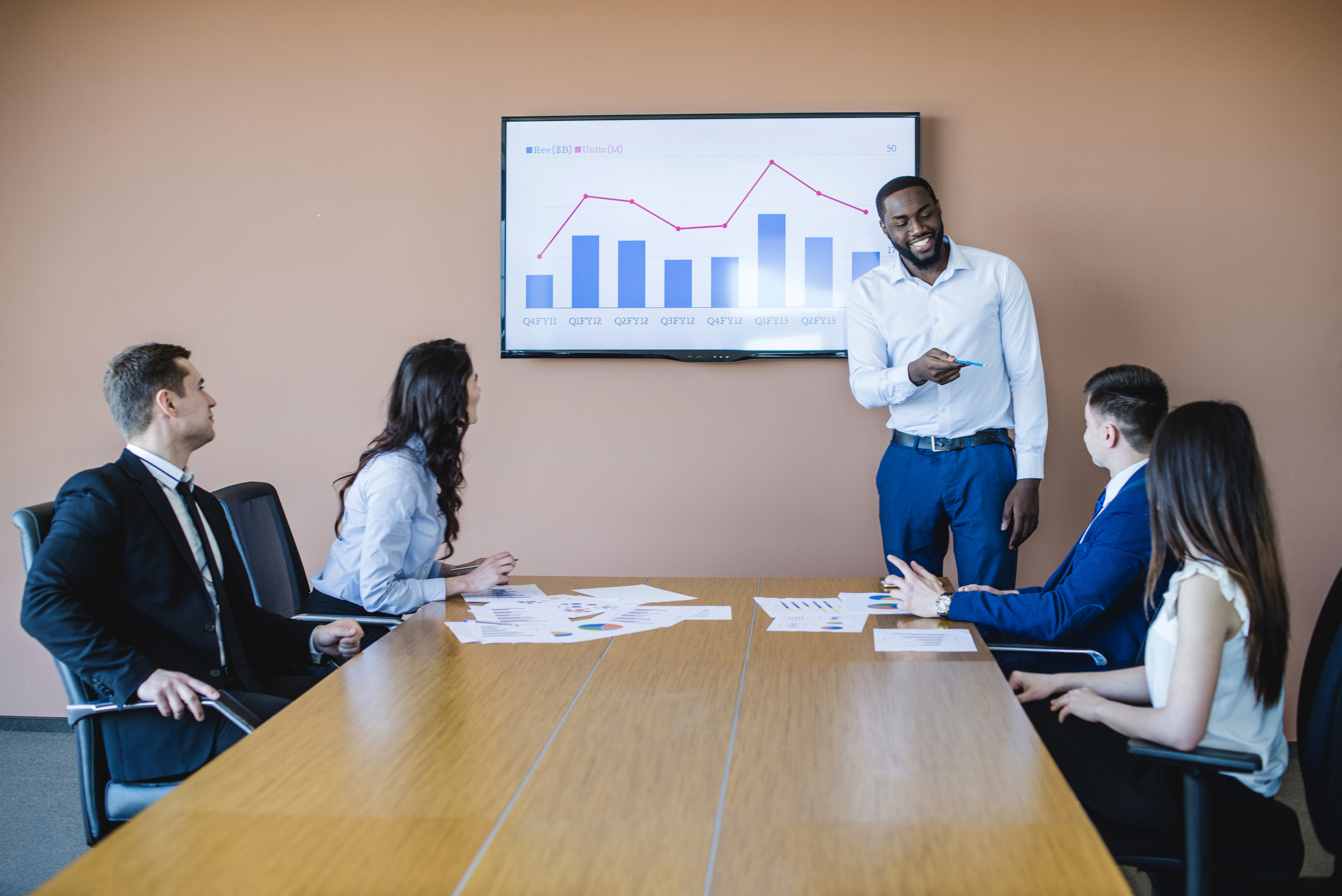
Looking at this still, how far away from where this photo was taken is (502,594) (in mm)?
2502

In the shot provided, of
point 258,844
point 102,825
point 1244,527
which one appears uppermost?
point 1244,527

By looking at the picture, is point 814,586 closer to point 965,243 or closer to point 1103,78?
point 965,243

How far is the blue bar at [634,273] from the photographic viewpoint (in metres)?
3.51

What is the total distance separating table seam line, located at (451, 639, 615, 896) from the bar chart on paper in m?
1.97

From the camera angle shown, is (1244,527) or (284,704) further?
(284,704)

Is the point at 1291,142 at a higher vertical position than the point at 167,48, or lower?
lower

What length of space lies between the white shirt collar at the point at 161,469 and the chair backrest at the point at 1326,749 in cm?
227

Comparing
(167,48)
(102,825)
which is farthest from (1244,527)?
(167,48)

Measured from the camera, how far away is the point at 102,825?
1.86 meters

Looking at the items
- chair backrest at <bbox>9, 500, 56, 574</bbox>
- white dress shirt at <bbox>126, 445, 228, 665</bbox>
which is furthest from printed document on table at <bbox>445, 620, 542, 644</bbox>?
chair backrest at <bbox>9, 500, 56, 574</bbox>

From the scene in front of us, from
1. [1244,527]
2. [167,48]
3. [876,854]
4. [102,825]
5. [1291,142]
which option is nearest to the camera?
[876,854]

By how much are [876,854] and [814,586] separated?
151 centimetres

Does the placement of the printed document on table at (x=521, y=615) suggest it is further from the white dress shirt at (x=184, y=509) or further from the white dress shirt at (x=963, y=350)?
the white dress shirt at (x=963, y=350)

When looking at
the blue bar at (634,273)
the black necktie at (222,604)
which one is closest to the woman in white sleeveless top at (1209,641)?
the black necktie at (222,604)
